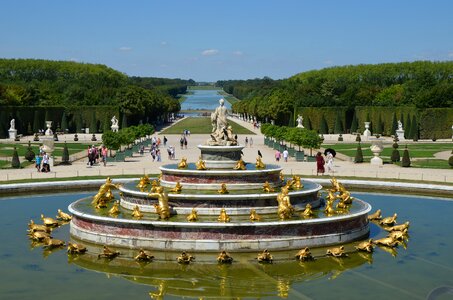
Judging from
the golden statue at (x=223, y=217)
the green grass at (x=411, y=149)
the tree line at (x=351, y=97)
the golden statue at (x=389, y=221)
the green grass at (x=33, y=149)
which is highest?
the tree line at (x=351, y=97)

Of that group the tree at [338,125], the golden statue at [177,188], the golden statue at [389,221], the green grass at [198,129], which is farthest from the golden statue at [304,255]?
the green grass at [198,129]


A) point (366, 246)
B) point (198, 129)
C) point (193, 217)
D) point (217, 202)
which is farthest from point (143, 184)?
point (198, 129)

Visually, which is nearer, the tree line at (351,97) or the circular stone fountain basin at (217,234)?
the circular stone fountain basin at (217,234)

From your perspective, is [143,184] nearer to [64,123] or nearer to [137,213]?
[137,213]

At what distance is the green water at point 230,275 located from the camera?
64.7 ft

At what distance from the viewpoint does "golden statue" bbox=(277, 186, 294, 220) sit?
82.9 ft

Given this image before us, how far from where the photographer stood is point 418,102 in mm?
93875

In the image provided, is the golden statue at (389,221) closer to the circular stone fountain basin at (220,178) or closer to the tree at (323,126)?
the circular stone fountain basin at (220,178)

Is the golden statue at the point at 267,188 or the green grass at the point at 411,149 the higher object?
the golden statue at the point at 267,188

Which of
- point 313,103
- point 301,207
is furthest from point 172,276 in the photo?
point 313,103

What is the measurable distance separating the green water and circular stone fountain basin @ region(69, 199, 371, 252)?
1.64ft

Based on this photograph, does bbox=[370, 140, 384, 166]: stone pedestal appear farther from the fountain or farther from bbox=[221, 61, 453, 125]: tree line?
bbox=[221, 61, 453, 125]: tree line

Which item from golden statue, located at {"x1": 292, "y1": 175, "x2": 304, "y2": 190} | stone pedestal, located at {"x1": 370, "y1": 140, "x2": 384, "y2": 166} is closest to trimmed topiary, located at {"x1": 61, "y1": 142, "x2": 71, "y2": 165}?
stone pedestal, located at {"x1": 370, "y1": 140, "x2": 384, "y2": 166}

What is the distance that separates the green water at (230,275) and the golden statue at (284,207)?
1.82m
